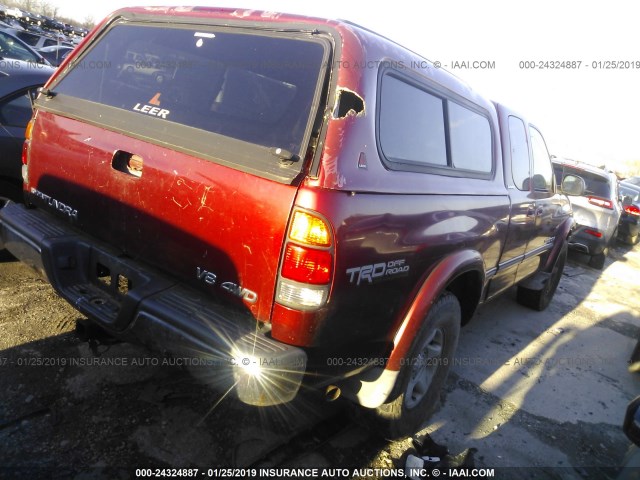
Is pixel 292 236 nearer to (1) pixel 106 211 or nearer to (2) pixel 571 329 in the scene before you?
(1) pixel 106 211

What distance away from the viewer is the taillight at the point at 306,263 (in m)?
1.84

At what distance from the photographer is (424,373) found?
9.35ft

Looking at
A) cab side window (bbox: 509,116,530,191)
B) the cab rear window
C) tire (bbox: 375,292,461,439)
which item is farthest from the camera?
cab side window (bbox: 509,116,530,191)

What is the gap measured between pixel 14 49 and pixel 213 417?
9331 mm

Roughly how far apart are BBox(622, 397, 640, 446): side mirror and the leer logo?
233 cm

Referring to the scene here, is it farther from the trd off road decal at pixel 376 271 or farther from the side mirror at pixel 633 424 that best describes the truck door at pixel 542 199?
the side mirror at pixel 633 424

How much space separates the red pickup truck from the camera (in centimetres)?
190

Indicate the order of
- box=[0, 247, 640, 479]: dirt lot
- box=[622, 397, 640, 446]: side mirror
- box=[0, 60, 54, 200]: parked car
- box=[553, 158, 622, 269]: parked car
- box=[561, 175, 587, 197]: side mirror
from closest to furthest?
box=[622, 397, 640, 446]: side mirror
box=[0, 247, 640, 479]: dirt lot
box=[0, 60, 54, 200]: parked car
box=[561, 175, 587, 197]: side mirror
box=[553, 158, 622, 269]: parked car

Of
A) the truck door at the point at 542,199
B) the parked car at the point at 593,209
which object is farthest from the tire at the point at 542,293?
the parked car at the point at 593,209

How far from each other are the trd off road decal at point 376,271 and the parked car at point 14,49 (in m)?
9.27

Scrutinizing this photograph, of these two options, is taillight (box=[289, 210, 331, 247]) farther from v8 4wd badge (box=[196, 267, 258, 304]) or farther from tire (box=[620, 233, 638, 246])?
tire (box=[620, 233, 638, 246])

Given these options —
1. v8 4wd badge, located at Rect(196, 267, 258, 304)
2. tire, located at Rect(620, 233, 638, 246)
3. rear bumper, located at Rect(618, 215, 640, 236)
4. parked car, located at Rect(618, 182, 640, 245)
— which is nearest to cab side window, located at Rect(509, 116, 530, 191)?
v8 4wd badge, located at Rect(196, 267, 258, 304)

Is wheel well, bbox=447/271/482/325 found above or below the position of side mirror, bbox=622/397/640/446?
below

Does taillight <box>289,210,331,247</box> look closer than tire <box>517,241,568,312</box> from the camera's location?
Yes
